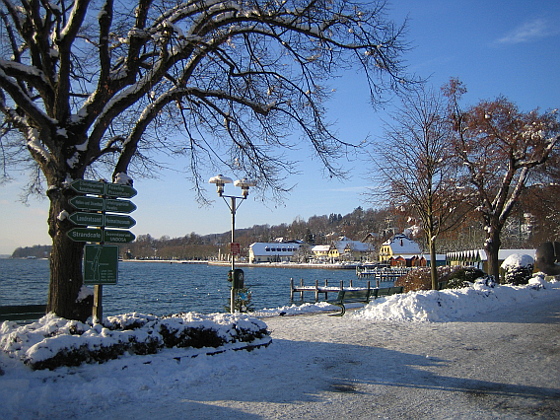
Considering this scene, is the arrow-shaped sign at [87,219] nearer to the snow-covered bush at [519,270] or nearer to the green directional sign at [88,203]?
the green directional sign at [88,203]

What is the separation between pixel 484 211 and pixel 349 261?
112 meters

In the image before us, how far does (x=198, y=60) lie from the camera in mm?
9781

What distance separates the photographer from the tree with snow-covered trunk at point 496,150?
25.0 metres

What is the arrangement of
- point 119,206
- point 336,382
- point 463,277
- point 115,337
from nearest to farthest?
point 336,382, point 115,337, point 119,206, point 463,277

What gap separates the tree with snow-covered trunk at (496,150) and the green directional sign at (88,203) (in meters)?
20.3

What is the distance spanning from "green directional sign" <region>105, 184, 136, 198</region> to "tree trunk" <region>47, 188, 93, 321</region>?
2.08ft

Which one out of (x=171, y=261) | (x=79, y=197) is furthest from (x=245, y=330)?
(x=171, y=261)

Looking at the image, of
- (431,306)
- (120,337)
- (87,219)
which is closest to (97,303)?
(120,337)

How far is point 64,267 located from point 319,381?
186 inches

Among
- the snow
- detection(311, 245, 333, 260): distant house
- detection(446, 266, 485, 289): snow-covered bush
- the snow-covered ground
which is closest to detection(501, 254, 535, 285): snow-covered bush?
the snow

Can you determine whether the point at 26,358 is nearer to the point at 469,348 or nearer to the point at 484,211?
the point at 469,348

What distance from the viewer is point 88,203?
8.40 metres

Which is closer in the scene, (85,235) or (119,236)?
(85,235)

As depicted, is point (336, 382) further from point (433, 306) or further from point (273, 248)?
point (273, 248)
